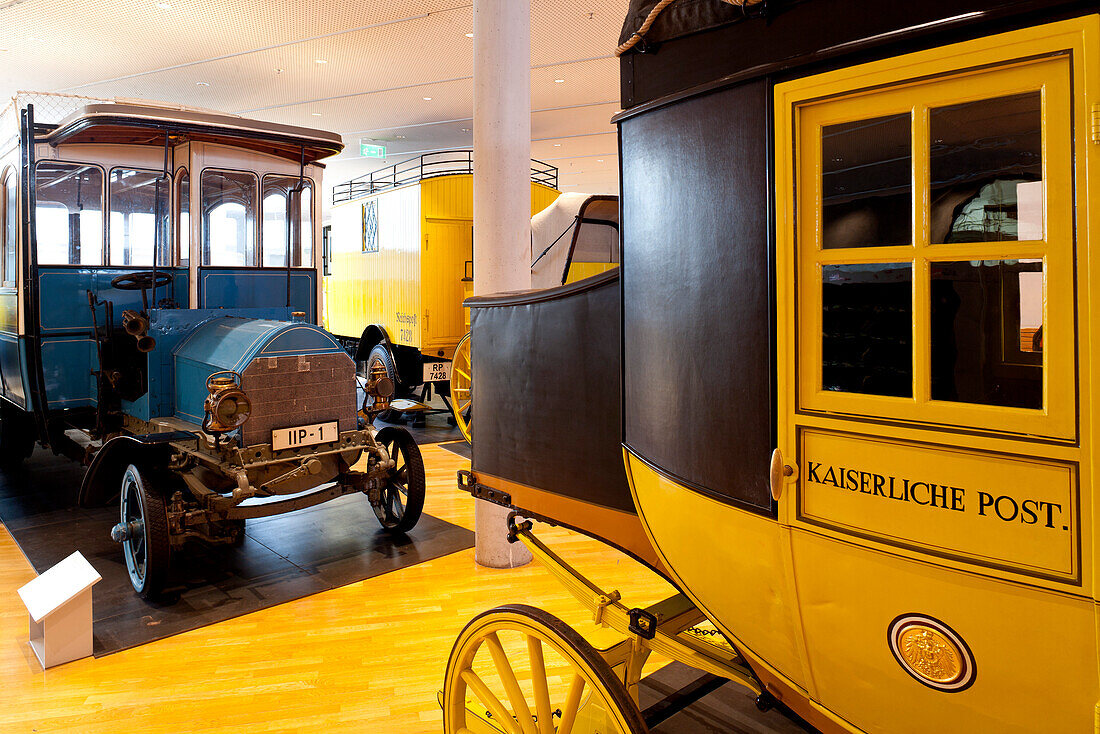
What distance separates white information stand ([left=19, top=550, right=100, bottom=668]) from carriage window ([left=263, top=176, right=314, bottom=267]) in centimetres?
285

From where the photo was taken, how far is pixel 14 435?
6.60 meters

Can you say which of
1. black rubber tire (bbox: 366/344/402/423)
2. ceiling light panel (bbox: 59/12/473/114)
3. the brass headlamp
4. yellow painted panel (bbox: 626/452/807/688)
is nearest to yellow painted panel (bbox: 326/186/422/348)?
black rubber tire (bbox: 366/344/402/423)

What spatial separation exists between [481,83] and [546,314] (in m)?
2.73

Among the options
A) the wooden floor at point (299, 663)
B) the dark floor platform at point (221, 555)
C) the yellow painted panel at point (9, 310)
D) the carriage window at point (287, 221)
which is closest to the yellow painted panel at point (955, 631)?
the wooden floor at point (299, 663)

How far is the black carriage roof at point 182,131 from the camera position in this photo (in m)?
4.41

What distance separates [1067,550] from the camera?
102 centimetres

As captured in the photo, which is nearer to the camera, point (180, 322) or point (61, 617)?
point (61, 617)

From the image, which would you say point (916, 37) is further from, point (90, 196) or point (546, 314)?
point (90, 196)

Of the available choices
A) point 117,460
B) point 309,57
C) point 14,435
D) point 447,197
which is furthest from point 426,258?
point 117,460

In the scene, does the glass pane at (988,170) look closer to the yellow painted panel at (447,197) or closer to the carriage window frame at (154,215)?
the carriage window frame at (154,215)

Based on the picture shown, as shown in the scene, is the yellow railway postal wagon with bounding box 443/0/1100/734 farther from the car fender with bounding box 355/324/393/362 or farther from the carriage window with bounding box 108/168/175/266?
the car fender with bounding box 355/324/393/362

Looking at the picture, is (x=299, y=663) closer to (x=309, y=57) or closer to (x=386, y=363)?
(x=386, y=363)

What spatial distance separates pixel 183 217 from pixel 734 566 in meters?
5.05

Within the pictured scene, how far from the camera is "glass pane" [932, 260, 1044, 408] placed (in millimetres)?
1062
